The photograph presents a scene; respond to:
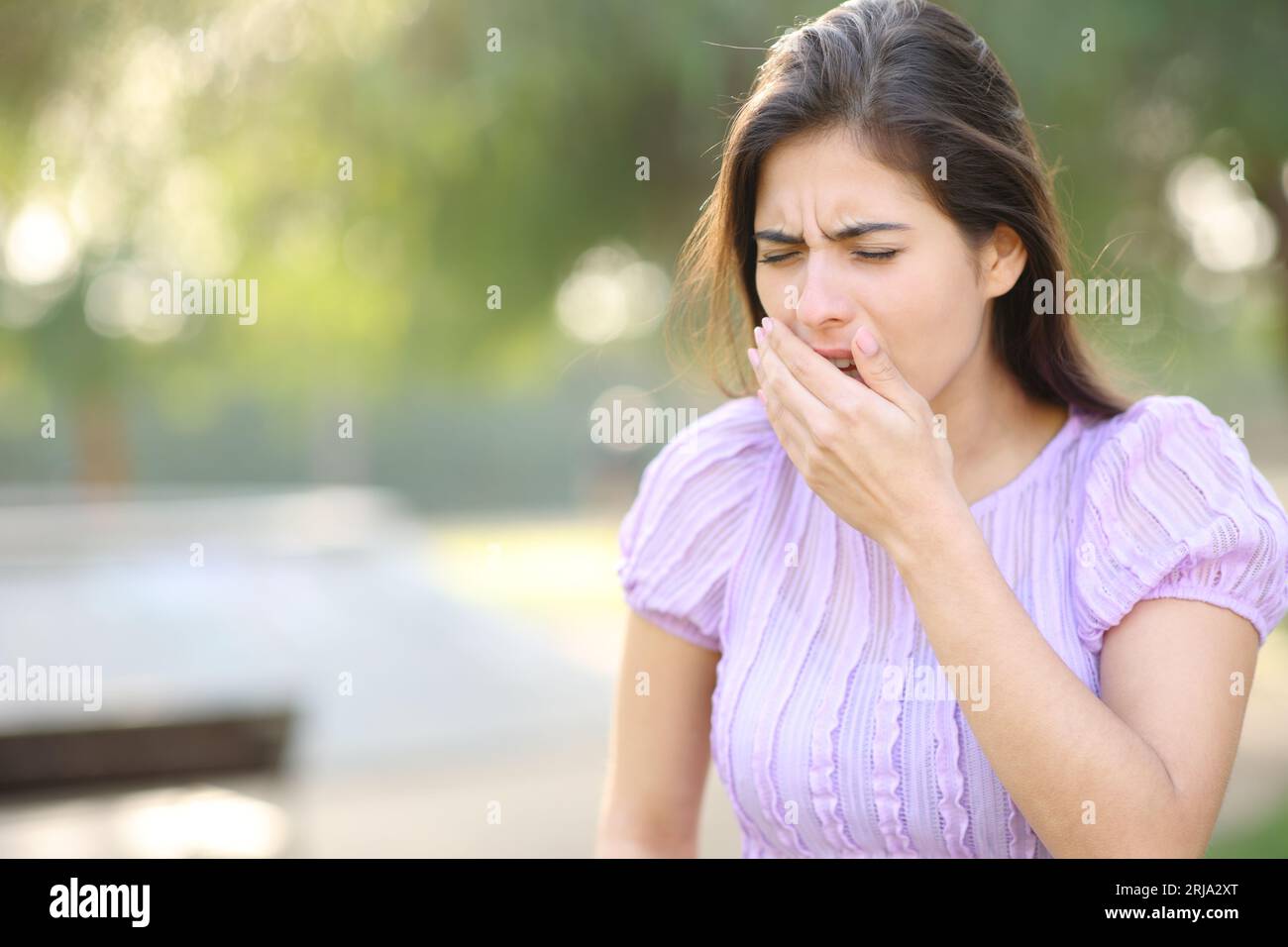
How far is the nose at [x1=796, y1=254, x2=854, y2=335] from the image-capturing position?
1710mm

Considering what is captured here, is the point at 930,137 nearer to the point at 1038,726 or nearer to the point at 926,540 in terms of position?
the point at 926,540

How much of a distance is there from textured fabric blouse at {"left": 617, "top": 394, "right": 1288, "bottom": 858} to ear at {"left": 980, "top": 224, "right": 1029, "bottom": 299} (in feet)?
0.84

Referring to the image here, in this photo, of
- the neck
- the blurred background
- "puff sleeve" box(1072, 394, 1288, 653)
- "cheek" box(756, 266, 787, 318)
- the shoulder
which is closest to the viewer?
"puff sleeve" box(1072, 394, 1288, 653)

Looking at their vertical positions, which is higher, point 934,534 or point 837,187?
point 837,187

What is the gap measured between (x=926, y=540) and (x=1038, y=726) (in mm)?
262

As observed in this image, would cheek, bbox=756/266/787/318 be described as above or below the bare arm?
above

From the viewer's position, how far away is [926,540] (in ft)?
5.22

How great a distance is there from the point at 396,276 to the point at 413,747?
3551mm

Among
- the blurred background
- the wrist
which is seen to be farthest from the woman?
the blurred background

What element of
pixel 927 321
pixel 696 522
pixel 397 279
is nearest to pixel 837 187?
pixel 927 321

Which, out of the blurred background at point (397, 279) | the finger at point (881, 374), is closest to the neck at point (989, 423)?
the finger at point (881, 374)

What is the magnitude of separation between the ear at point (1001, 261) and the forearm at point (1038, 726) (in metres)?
0.43

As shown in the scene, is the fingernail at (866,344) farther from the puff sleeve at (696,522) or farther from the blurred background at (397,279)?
the blurred background at (397,279)

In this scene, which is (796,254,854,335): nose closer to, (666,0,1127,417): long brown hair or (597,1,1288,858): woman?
(597,1,1288,858): woman
